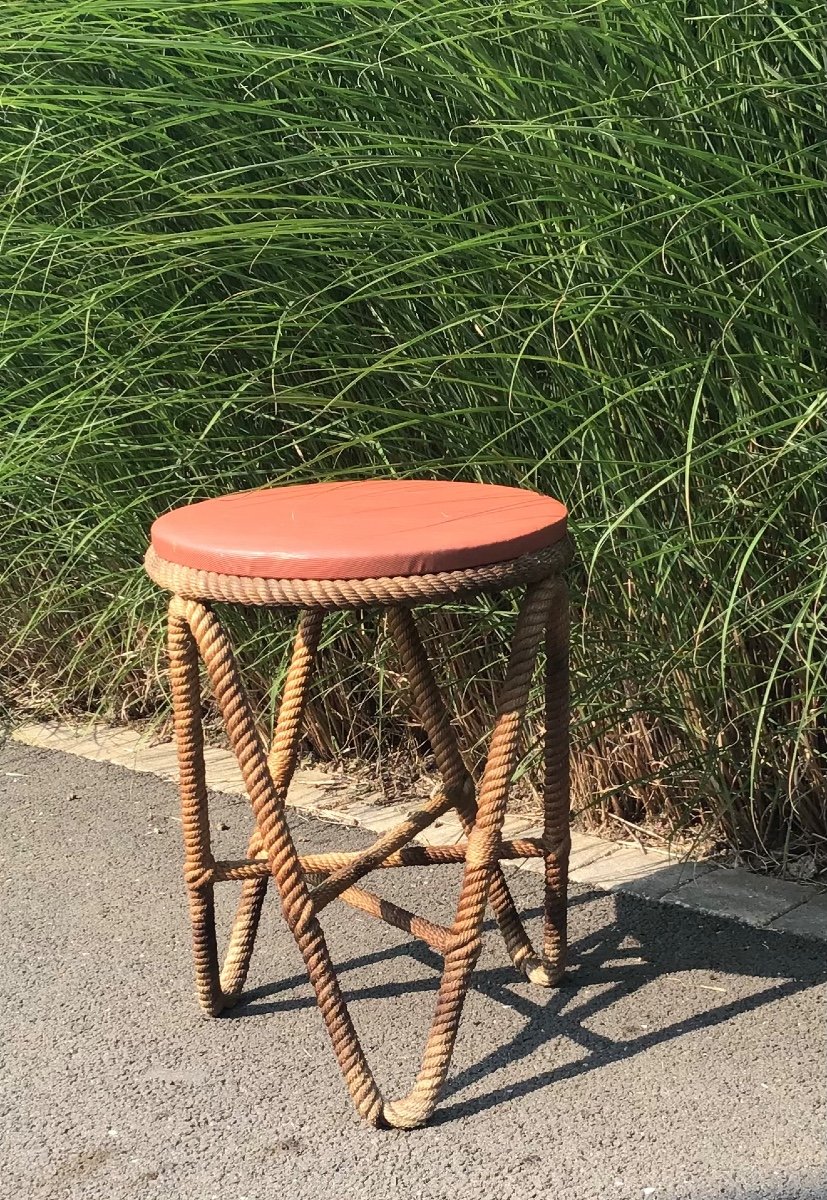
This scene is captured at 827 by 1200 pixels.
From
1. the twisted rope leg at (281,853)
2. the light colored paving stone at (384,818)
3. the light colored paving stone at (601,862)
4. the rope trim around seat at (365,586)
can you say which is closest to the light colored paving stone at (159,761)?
the light colored paving stone at (601,862)

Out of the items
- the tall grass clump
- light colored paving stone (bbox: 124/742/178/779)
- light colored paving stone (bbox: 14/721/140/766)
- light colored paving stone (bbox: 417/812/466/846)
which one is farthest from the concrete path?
light colored paving stone (bbox: 14/721/140/766)

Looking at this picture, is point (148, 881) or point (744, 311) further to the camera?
point (148, 881)

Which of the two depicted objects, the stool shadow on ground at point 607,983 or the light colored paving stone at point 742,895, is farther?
the light colored paving stone at point 742,895

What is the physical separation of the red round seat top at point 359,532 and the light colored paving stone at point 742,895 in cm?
81

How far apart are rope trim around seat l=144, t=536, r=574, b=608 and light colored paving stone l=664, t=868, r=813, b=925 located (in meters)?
0.85

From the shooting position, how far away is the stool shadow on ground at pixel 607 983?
6.56 feet

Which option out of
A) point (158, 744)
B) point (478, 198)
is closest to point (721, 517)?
point (478, 198)

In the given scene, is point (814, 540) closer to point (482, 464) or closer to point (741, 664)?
point (741, 664)

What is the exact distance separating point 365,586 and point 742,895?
3.47 feet

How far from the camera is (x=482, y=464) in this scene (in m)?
2.54

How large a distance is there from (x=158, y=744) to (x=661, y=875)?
58.7 inches

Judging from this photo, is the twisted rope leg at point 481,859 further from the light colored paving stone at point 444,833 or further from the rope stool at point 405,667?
the light colored paving stone at point 444,833

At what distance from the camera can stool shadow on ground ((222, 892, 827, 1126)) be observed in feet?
6.56

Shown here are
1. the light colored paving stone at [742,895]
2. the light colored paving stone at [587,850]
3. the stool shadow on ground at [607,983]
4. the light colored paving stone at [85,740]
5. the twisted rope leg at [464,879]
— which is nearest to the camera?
the twisted rope leg at [464,879]
